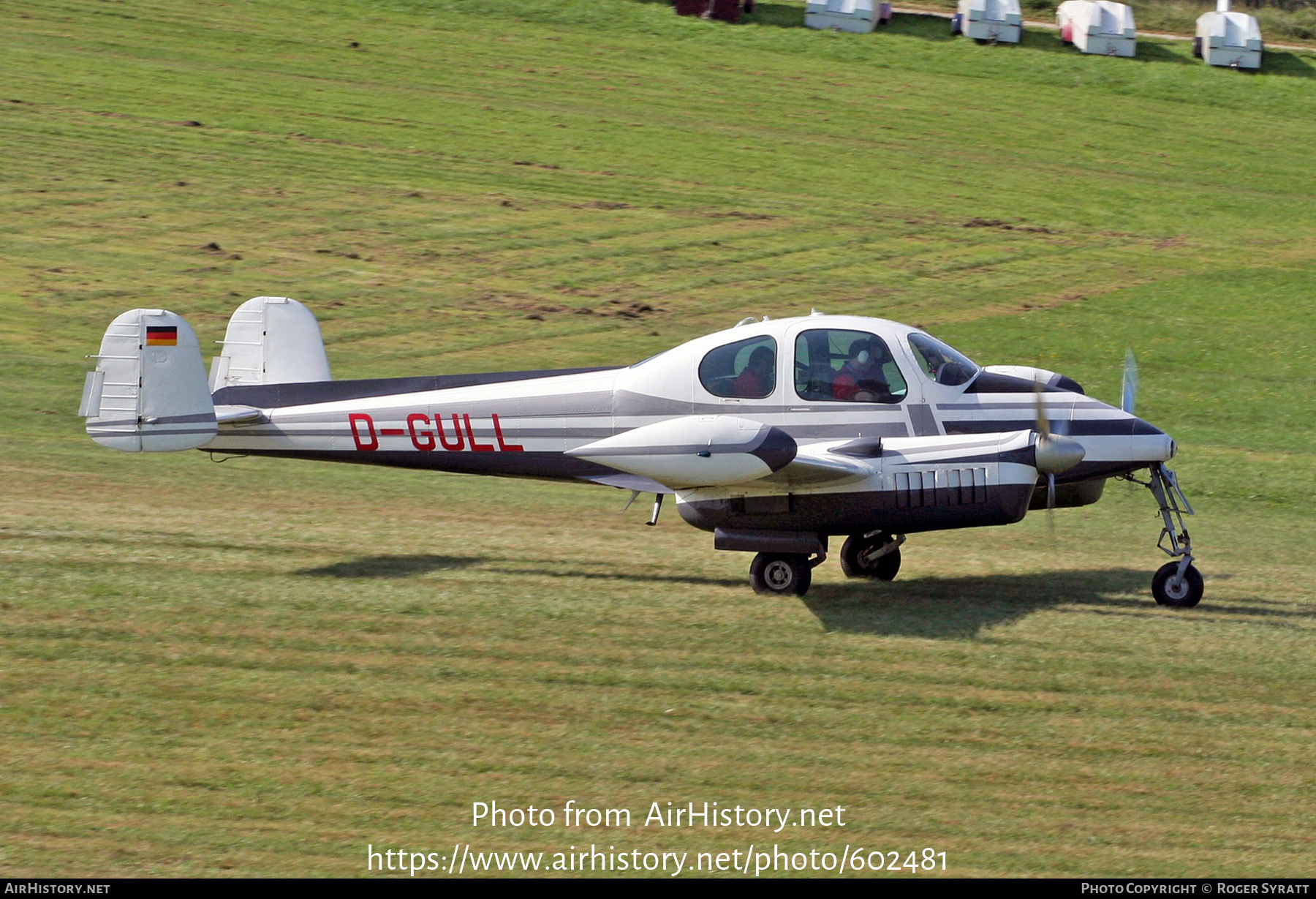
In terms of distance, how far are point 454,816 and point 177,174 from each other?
25.1 meters

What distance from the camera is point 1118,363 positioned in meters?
21.9

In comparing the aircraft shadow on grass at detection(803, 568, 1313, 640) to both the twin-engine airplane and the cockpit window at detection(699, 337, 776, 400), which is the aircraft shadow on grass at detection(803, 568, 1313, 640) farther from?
the cockpit window at detection(699, 337, 776, 400)

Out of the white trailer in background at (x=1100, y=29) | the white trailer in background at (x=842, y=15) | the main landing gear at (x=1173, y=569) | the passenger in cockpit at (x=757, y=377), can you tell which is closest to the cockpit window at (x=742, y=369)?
the passenger in cockpit at (x=757, y=377)

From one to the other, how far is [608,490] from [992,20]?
29667mm

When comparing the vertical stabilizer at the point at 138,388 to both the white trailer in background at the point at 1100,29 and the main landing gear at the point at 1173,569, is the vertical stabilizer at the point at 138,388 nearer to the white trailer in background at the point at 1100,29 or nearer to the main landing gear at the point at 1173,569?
the main landing gear at the point at 1173,569

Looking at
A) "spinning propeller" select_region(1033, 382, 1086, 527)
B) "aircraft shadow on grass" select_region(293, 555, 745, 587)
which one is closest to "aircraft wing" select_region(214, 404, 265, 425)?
"aircraft shadow on grass" select_region(293, 555, 745, 587)

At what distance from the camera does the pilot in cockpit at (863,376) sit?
36.8 ft

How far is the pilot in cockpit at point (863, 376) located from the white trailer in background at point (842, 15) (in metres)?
32.4

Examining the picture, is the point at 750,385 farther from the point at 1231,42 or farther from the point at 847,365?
the point at 1231,42

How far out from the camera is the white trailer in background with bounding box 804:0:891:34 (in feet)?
134

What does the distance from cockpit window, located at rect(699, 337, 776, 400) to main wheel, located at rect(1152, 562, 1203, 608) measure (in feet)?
11.9

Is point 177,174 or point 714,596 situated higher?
point 177,174
